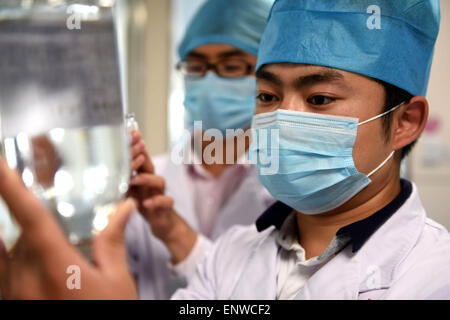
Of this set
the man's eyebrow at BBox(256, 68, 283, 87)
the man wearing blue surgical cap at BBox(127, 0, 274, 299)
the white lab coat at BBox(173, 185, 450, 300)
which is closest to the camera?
the white lab coat at BBox(173, 185, 450, 300)

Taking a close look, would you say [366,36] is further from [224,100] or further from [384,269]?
[224,100]

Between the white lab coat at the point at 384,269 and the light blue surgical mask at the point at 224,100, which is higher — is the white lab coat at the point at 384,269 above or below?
below

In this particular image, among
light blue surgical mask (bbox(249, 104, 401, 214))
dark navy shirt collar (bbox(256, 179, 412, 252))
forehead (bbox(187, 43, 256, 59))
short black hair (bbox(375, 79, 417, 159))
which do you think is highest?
forehead (bbox(187, 43, 256, 59))

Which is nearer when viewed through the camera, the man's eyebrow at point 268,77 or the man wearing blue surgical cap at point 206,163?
the man's eyebrow at point 268,77

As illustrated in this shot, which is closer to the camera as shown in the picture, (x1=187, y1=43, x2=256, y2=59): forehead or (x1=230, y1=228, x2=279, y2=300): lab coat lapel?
(x1=230, y1=228, x2=279, y2=300): lab coat lapel

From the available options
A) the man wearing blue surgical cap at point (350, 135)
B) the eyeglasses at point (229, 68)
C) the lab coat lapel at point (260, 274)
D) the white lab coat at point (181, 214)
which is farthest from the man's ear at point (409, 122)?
the eyeglasses at point (229, 68)

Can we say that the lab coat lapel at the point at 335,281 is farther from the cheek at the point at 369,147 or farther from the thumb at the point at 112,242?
the thumb at the point at 112,242

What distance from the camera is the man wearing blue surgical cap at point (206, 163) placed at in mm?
1374

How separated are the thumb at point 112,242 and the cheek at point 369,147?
589 mm

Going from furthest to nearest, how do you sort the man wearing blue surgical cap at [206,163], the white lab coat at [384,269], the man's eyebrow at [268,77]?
1. the man wearing blue surgical cap at [206,163]
2. the man's eyebrow at [268,77]
3. the white lab coat at [384,269]

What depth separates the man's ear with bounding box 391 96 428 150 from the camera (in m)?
0.95

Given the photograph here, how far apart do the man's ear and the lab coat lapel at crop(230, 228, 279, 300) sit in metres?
0.40

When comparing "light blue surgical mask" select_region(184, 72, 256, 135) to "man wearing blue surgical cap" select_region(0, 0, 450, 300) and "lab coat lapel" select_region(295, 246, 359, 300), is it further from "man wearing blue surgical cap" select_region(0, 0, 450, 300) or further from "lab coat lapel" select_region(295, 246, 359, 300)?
"lab coat lapel" select_region(295, 246, 359, 300)

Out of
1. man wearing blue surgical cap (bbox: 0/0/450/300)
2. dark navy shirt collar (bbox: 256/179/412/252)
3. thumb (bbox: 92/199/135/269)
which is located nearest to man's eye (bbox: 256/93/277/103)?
man wearing blue surgical cap (bbox: 0/0/450/300)
